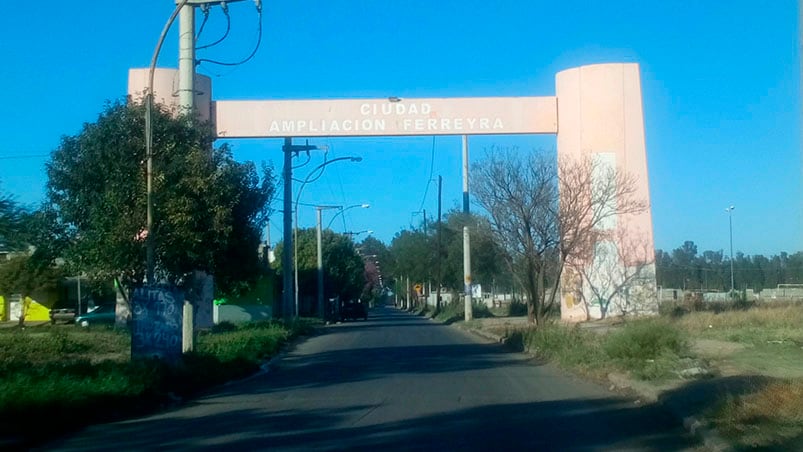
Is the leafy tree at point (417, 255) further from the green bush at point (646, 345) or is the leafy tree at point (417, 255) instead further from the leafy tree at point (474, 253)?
the green bush at point (646, 345)

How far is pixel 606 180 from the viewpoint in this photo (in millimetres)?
36969

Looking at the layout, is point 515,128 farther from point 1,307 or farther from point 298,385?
point 1,307

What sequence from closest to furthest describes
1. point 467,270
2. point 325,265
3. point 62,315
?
point 467,270
point 62,315
point 325,265

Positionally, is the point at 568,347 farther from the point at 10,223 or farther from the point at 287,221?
the point at 287,221

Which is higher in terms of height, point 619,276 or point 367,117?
point 367,117

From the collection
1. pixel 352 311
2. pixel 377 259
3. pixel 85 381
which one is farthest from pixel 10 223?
pixel 377 259

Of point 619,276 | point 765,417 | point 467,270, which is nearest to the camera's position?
point 765,417

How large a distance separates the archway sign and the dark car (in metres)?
34.4

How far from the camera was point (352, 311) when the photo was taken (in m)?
72.0

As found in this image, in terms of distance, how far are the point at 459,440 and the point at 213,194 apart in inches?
446

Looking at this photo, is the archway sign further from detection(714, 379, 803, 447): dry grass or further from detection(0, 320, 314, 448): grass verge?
detection(714, 379, 803, 447): dry grass

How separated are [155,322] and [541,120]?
71.3 feet

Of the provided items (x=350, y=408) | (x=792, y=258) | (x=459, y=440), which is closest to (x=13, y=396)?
(x=350, y=408)

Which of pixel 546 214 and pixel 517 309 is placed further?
pixel 517 309
